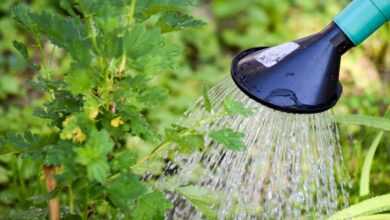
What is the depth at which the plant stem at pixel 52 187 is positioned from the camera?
1.29 m

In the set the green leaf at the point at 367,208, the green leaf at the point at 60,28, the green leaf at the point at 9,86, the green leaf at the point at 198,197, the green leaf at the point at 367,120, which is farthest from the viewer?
the green leaf at the point at 9,86

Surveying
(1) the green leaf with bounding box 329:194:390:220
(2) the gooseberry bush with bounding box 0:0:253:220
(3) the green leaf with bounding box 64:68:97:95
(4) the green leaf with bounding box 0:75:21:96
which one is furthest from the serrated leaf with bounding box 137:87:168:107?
(4) the green leaf with bounding box 0:75:21:96

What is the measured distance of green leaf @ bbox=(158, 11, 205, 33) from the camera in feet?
3.96

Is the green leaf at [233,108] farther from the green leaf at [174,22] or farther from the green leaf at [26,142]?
the green leaf at [26,142]

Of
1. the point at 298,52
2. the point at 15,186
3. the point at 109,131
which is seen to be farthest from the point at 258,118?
the point at 15,186

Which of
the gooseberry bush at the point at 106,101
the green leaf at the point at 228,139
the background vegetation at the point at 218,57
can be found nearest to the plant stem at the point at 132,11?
the gooseberry bush at the point at 106,101

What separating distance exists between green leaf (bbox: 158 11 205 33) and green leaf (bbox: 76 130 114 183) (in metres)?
0.24

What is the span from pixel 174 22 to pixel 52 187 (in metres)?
0.36

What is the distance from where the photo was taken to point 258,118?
1.53m

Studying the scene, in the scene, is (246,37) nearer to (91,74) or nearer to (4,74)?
(4,74)

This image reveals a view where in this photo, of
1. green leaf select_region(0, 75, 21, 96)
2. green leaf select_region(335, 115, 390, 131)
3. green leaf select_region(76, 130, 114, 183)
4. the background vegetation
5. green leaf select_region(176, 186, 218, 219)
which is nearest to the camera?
green leaf select_region(76, 130, 114, 183)

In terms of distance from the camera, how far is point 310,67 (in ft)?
4.21

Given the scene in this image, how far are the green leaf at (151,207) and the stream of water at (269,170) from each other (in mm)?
399

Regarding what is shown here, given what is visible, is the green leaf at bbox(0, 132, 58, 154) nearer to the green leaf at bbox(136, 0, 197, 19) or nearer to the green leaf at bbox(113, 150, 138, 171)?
the green leaf at bbox(113, 150, 138, 171)
